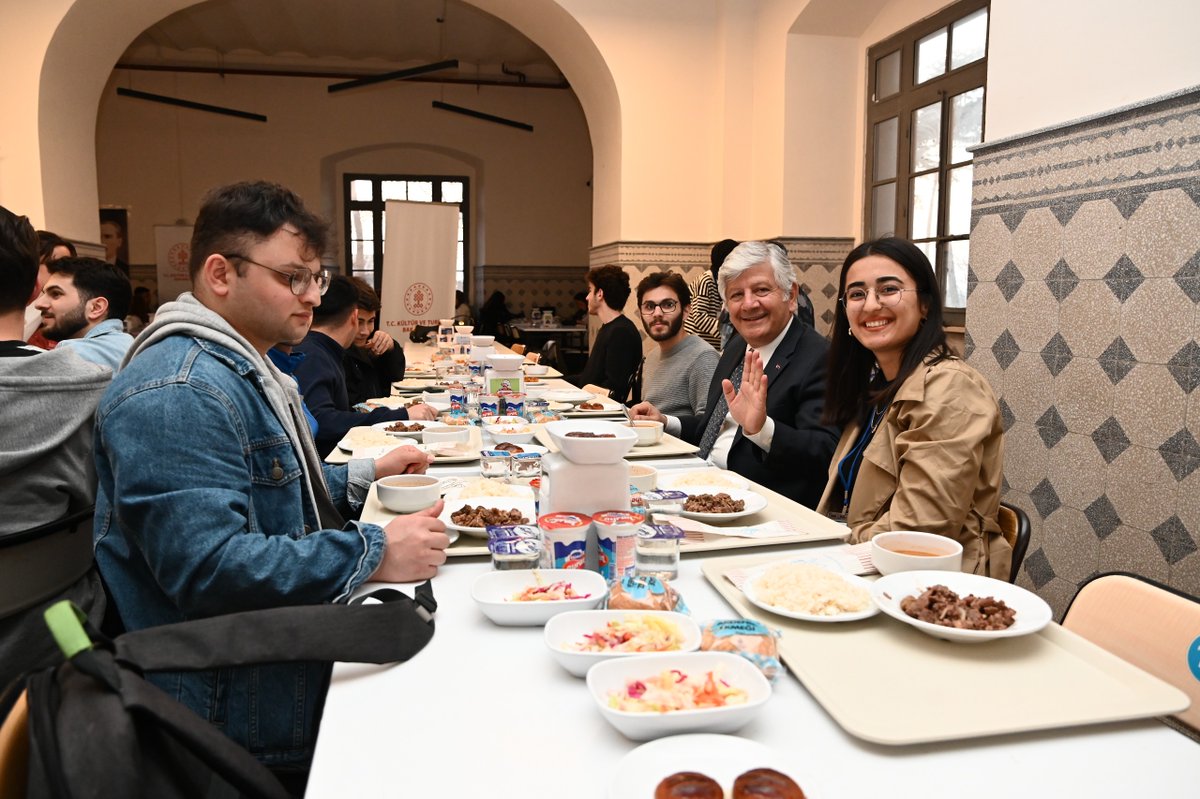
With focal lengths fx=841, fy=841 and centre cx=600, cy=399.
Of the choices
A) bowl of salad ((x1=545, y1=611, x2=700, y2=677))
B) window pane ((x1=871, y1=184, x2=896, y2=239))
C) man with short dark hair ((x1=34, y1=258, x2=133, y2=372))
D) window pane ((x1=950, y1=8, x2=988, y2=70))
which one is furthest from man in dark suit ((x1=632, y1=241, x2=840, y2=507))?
window pane ((x1=871, y1=184, x2=896, y2=239))

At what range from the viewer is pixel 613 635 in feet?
4.01

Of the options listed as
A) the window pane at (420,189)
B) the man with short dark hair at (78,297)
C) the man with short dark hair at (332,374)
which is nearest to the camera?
the man with short dark hair at (332,374)

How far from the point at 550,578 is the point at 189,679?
23.7 inches

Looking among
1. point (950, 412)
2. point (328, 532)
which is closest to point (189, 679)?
point (328, 532)

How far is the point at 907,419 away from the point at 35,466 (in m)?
1.97

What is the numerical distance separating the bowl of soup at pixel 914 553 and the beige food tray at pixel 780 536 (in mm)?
243

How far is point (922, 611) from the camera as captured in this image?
127cm

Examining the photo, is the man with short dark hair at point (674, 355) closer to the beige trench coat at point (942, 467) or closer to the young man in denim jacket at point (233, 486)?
the beige trench coat at point (942, 467)

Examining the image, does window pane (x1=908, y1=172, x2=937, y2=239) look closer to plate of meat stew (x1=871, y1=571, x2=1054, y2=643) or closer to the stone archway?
the stone archway

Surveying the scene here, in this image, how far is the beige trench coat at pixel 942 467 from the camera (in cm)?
187

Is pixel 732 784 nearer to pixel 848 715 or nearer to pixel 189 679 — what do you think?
pixel 848 715

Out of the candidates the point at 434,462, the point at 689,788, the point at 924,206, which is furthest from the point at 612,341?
the point at 689,788

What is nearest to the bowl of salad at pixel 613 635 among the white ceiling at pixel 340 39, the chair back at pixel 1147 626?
the chair back at pixel 1147 626

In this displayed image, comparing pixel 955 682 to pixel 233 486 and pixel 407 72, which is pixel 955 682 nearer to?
pixel 233 486
